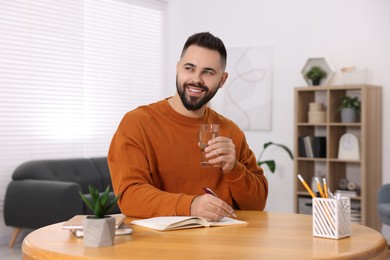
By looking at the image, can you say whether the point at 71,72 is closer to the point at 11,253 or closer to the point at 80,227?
the point at 11,253

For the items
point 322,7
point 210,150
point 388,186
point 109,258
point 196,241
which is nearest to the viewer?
point 109,258

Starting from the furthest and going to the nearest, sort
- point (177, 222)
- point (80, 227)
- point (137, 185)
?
point (137, 185) < point (177, 222) < point (80, 227)

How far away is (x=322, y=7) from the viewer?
6.40 metres

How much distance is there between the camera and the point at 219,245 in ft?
5.54

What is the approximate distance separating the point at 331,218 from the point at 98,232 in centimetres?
68

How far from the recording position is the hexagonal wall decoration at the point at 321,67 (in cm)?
616

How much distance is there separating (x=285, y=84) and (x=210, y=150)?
4.64m

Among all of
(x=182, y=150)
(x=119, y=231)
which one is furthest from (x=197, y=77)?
(x=119, y=231)

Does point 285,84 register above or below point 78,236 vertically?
above

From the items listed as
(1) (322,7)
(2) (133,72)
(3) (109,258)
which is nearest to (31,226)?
(2) (133,72)

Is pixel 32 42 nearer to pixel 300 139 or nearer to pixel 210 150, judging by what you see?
pixel 300 139

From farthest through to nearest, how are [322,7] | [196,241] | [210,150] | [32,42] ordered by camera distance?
[322,7]
[32,42]
[210,150]
[196,241]

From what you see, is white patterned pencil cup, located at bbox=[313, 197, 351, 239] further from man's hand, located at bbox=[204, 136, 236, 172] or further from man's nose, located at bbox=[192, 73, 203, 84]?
man's nose, located at bbox=[192, 73, 203, 84]

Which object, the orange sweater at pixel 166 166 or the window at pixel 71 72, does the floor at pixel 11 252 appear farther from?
the orange sweater at pixel 166 166
